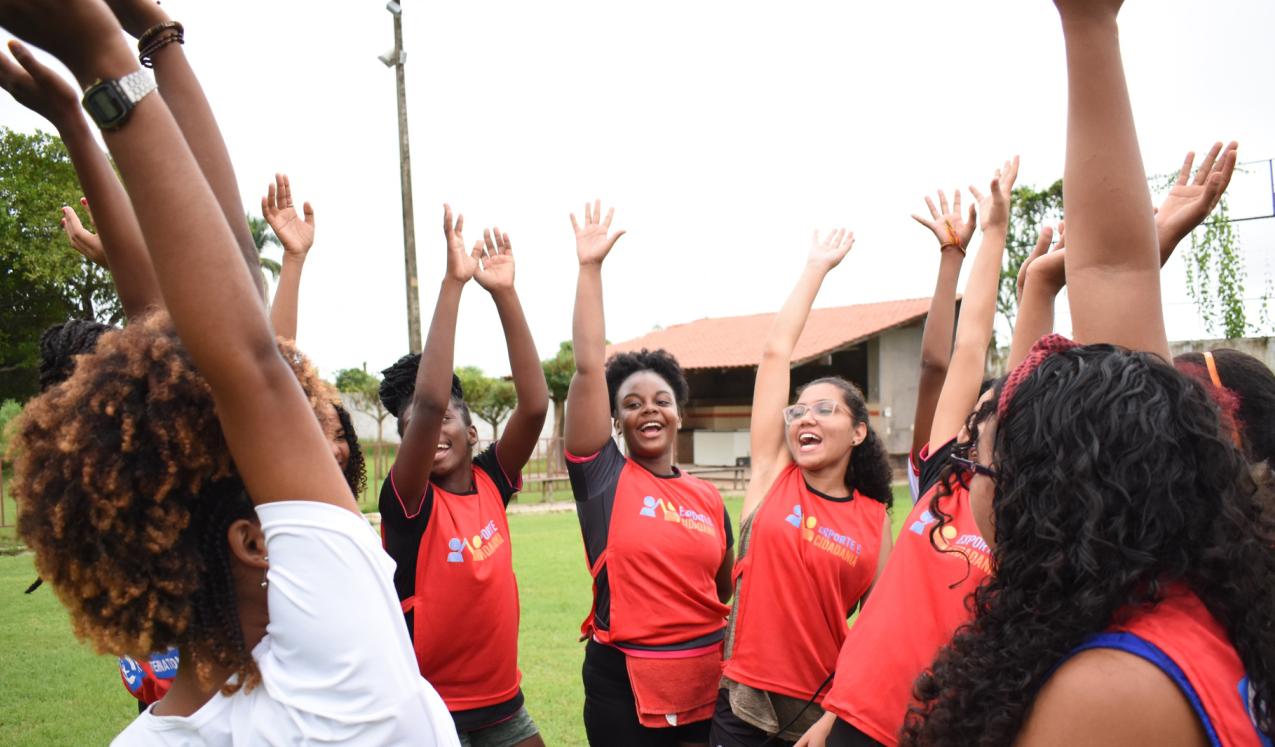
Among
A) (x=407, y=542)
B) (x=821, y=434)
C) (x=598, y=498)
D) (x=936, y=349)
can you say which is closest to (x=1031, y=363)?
(x=936, y=349)

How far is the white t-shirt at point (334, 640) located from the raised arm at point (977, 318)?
2.16 meters

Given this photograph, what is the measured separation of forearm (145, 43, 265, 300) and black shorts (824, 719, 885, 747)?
1918 mm

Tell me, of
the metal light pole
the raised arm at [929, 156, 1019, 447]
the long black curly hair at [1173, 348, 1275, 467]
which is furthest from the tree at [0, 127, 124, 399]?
the long black curly hair at [1173, 348, 1275, 467]

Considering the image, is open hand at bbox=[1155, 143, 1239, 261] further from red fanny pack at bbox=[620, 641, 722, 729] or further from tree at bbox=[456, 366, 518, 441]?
tree at bbox=[456, 366, 518, 441]

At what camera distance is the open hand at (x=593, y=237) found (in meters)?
4.14

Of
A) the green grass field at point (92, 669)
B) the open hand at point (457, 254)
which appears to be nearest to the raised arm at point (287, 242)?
A: the open hand at point (457, 254)

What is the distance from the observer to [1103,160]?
178cm

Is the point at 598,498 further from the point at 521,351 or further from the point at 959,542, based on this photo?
the point at 959,542

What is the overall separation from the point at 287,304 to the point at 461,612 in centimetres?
143

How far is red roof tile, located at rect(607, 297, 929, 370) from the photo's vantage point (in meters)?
28.4

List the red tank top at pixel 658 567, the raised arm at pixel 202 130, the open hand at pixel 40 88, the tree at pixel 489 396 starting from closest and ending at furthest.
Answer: the open hand at pixel 40 88 → the raised arm at pixel 202 130 → the red tank top at pixel 658 567 → the tree at pixel 489 396

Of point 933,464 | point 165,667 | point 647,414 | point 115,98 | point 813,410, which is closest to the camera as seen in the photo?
point 115,98

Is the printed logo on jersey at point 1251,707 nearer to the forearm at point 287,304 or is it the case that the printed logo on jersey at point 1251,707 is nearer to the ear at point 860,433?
the ear at point 860,433

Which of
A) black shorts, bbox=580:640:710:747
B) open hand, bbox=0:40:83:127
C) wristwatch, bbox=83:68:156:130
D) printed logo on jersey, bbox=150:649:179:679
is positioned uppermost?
open hand, bbox=0:40:83:127
